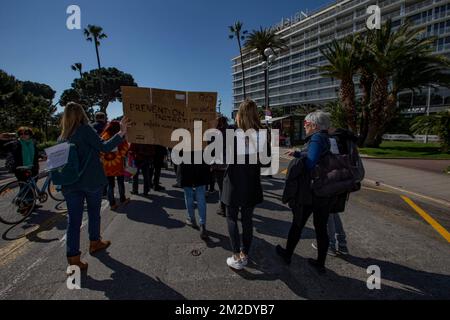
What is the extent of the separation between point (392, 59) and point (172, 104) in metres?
20.4

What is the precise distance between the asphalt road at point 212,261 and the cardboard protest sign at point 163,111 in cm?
155

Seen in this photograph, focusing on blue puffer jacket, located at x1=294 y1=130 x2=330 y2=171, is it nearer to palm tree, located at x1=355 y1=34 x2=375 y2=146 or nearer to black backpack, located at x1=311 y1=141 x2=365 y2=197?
black backpack, located at x1=311 y1=141 x2=365 y2=197

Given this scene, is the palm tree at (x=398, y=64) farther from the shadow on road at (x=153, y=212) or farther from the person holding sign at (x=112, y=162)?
the person holding sign at (x=112, y=162)

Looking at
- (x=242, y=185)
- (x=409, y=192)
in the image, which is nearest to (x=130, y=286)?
(x=242, y=185)

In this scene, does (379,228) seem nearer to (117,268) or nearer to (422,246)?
(422,246)

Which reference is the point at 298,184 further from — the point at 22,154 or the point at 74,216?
the point at 22,154

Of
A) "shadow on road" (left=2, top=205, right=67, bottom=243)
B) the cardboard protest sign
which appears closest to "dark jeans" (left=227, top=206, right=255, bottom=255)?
the cardboard protest sign

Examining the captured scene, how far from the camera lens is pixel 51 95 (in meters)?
83.9

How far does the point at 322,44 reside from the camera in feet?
228

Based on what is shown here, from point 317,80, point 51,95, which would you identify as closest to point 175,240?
point 317,80

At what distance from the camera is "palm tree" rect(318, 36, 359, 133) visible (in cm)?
1986

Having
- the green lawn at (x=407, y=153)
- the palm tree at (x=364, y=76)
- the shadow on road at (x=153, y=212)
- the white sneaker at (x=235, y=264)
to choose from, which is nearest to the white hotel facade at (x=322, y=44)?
the palm tree at (x=364, y=76)

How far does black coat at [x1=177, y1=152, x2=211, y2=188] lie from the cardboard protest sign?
19.9 inches

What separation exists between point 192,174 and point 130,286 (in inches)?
67.1
